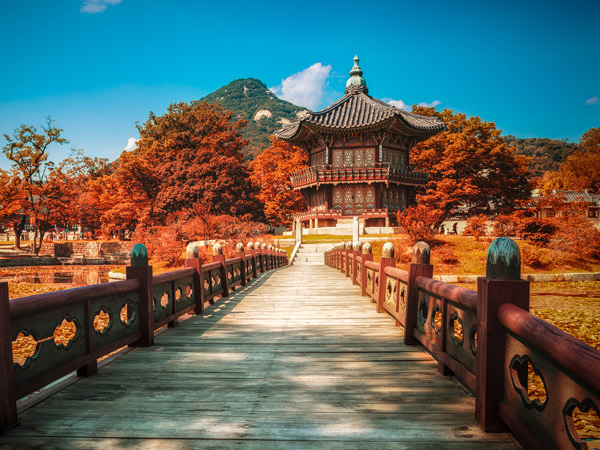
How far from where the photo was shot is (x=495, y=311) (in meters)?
2.48

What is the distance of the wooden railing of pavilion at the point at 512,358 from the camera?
5.79 feet

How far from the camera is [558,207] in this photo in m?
23.2

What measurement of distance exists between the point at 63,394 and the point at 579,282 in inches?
827

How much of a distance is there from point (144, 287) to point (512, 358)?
3.87 meters

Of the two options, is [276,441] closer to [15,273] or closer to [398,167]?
[15,273]

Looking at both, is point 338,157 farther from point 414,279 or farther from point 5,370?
point 5,370

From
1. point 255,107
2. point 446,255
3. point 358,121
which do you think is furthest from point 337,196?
point 255,107

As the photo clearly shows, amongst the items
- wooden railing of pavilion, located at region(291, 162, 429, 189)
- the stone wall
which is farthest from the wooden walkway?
the stone wall

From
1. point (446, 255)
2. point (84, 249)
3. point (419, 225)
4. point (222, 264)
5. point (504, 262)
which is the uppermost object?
point (419, 225)

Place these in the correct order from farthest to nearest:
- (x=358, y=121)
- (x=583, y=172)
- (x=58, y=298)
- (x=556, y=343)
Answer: (x=583, y=172) → (x=358, y=121) → (x=58, y=298) → (x=556, y=343)

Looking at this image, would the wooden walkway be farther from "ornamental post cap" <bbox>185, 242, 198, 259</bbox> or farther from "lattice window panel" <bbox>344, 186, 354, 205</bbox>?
"lattice window panel" <bbox>344, 186, 354, 205</bbox>

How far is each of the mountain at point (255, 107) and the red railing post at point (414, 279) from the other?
90863 millimetres

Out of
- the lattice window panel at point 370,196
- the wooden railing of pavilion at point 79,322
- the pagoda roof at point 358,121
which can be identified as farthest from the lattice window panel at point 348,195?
the wooden railing of pavilion at point 79,322

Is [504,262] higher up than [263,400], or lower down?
higher up
